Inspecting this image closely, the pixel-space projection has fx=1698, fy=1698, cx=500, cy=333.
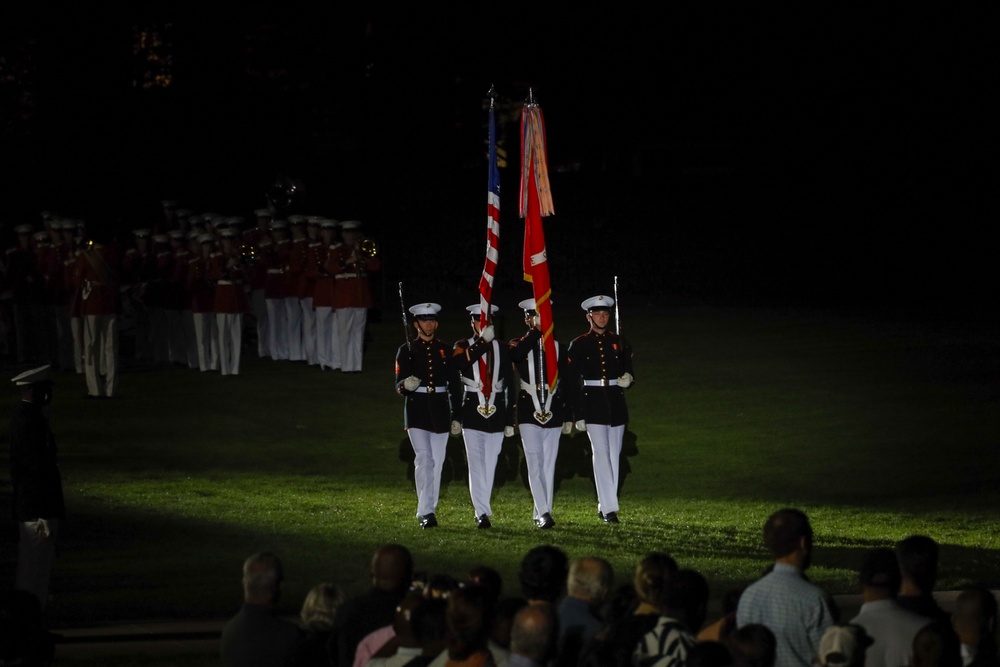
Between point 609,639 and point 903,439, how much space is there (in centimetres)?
1257

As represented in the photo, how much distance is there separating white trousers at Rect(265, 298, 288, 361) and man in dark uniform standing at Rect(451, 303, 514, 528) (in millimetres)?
9876

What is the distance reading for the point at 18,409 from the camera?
10938 millimetres

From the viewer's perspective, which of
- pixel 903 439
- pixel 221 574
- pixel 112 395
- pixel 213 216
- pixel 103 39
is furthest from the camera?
pixel 103 39

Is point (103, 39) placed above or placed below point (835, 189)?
above

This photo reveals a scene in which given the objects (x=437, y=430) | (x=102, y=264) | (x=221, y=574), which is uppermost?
(x=102, y=264)

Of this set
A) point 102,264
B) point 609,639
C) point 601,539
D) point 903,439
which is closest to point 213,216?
point 102,264

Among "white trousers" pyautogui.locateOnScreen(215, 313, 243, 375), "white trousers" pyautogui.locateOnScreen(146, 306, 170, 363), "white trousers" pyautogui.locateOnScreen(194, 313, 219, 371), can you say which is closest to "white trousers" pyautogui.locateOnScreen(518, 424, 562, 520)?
"white trousers" pyautogui.locateOnScreen(215, 313, 243, 375)

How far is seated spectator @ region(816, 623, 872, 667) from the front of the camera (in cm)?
620

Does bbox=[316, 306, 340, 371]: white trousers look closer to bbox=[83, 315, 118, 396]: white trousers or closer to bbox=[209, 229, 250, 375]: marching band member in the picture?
bbox=[209, 229, 250, 375]: marching band member

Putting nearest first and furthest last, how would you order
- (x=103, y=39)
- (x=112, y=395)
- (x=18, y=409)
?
(x=18, y=409) → (x=112, y=395) → (x=103, y=39)

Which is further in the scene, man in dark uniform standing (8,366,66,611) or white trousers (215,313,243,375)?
white trousers (215,313,243,375)

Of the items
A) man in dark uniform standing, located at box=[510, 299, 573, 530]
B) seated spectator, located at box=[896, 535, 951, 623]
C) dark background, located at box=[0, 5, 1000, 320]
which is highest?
dark background, located at box=[0, 5, 1000, 320]

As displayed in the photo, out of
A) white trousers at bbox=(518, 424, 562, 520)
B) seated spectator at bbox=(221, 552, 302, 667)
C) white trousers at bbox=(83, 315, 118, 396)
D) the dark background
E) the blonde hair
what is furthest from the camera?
the dark background

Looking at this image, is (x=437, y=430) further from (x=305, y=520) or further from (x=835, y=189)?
(x=835, y=189)
